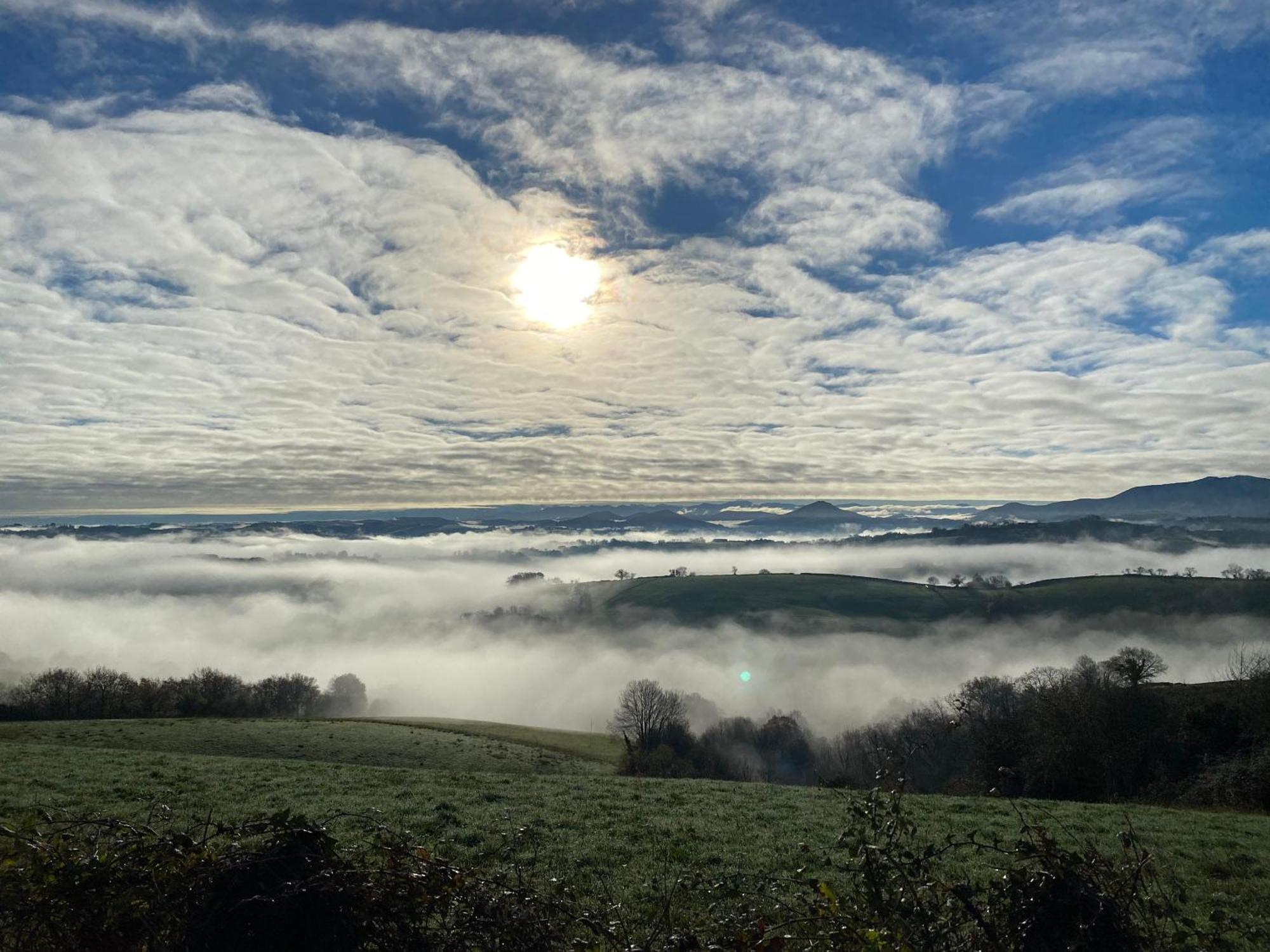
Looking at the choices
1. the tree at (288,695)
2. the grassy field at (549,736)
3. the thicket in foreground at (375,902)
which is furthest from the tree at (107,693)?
the thicket in foreground at (375,902)

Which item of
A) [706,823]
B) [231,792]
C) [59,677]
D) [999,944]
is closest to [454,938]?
[999,944]

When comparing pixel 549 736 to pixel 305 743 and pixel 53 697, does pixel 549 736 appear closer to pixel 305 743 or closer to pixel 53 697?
pixel 305 743

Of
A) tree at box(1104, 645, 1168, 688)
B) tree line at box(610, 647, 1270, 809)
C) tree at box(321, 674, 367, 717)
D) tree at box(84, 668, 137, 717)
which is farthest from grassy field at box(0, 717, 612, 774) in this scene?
tree at box(321, 674, 367, 717)

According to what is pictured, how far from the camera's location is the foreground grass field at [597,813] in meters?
13.9

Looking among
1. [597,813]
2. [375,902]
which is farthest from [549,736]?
[375,902]

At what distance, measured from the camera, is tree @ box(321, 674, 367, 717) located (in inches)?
6954

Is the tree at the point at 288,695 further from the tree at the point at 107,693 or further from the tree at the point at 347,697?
the tree at the point at 347,697

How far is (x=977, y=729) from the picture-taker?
182 ft

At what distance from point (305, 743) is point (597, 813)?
30988 millimetres

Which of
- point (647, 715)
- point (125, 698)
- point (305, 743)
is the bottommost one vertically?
point (647, 715)

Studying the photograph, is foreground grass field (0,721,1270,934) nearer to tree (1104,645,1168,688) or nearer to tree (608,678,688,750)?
tree (1104,645,1168,688)

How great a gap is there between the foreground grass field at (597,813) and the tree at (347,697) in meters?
163

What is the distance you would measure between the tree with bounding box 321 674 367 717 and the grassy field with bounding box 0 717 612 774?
135 metres

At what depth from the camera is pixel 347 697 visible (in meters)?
188
